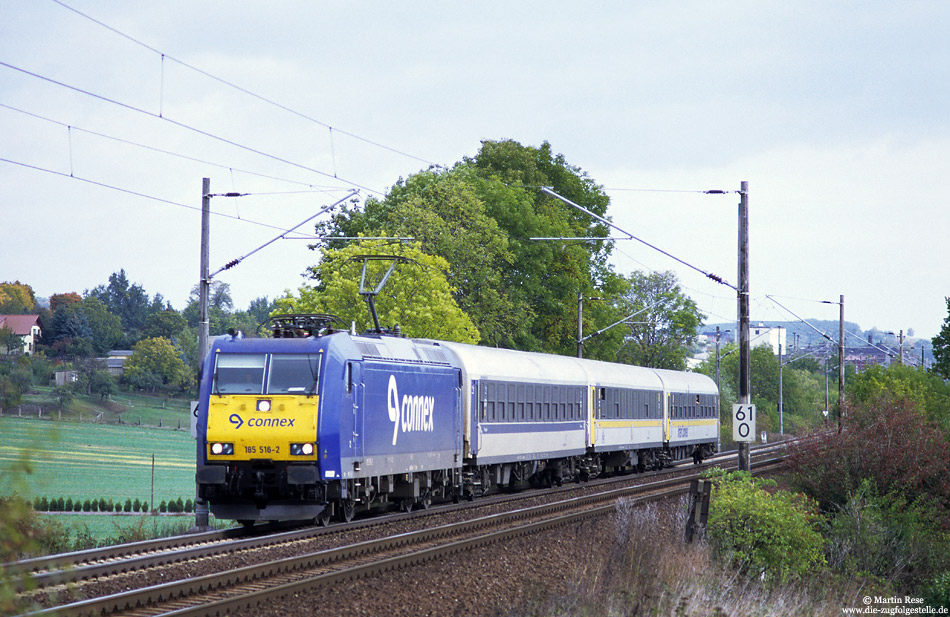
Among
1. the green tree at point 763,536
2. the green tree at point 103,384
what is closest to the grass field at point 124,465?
the green tree at point 103,384

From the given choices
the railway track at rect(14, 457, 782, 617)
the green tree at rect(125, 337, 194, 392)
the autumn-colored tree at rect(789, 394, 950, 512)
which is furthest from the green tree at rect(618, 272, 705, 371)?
the railway track at rect(14, 457, 782, 617)

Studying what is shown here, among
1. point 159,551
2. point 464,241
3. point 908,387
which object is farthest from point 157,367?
point 159,551

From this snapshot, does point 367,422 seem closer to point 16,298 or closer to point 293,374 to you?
point 293,374

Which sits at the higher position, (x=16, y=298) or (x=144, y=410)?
(x=16, y=298)

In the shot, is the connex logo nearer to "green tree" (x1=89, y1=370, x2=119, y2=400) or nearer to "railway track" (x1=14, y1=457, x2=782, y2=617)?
"railway track" (x1=14, y1=457, x2=782, y2=617)

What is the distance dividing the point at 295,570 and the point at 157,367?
9571 cm

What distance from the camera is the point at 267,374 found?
18359mm

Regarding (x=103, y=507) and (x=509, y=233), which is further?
(x=509, y=233)

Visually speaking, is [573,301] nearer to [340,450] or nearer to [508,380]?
[508,380]

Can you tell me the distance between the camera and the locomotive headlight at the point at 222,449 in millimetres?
17906

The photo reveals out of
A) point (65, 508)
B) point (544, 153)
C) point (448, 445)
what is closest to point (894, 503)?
point (448, 445)

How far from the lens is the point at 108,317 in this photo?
408 ft

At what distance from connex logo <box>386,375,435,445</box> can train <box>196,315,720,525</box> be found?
0.08ft

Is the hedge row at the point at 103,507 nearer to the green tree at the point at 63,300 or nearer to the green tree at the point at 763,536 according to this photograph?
the green tree at the point at 763,536
